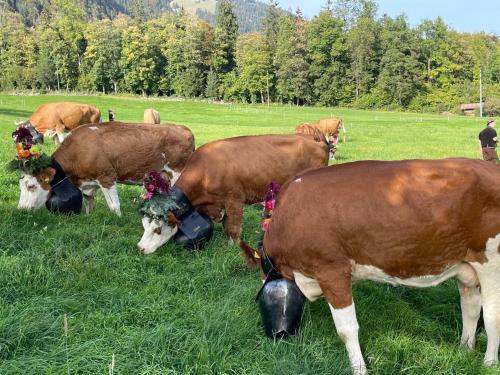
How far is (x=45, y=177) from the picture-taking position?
8.88 meters

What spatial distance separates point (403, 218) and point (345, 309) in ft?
2.97

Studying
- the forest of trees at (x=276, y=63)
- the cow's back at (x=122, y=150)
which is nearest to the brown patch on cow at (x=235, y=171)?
the cow's back at (x=122, y=150)

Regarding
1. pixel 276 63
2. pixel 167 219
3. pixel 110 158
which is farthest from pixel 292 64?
pixel 167 219

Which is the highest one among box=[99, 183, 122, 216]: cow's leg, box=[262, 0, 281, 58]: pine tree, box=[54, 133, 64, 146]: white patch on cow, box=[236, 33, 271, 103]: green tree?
box=[262, 0, 281, 58]: pine tree

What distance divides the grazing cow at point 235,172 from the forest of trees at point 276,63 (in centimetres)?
8161

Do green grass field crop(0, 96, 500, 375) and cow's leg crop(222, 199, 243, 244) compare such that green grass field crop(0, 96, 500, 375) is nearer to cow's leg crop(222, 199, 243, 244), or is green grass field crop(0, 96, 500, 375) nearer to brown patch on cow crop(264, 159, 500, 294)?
cow's leg crop(222, 199, 243, 244)

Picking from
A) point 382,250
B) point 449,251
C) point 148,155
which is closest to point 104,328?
A: point 382,250

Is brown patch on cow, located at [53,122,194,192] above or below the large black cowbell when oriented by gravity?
above

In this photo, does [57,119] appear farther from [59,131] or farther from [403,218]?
[403,218]

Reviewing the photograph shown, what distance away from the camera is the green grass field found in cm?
419

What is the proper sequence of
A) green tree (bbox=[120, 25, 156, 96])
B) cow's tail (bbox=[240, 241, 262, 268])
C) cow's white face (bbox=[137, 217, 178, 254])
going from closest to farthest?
1. cow's tail (bbox=[240, 241, 262, 268])
2. cow's white face (bbox=[137, 217, 178, 254])
3. green tree (bbox=[120, 25, 156, 96])

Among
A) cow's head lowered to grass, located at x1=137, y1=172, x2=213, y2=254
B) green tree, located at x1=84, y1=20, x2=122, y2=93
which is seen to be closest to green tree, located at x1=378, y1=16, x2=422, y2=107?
green tree, located at x1=84, y1=20, x2=122, y2=93

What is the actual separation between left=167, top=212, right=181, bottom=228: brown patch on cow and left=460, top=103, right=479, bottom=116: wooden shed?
81479 mm

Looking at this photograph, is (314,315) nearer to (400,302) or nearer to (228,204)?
(400,302)
